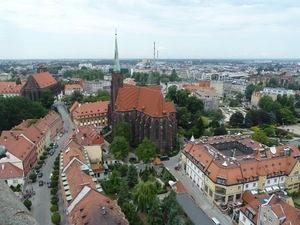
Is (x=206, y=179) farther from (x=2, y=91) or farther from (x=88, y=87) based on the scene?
(x=88, y=87)

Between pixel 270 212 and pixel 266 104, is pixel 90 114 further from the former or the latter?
pixel 266 104

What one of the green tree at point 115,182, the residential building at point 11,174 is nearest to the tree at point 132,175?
the green tree at point 115,182

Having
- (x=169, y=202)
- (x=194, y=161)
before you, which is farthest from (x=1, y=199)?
(x=194, y=161)

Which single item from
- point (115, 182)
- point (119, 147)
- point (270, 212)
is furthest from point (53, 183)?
point (270, 212)

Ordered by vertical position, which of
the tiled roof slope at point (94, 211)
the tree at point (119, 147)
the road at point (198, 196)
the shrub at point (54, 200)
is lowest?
the road at point (198, 196)

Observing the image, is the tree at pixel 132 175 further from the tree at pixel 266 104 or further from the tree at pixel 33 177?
the tree at pixel 266 104
